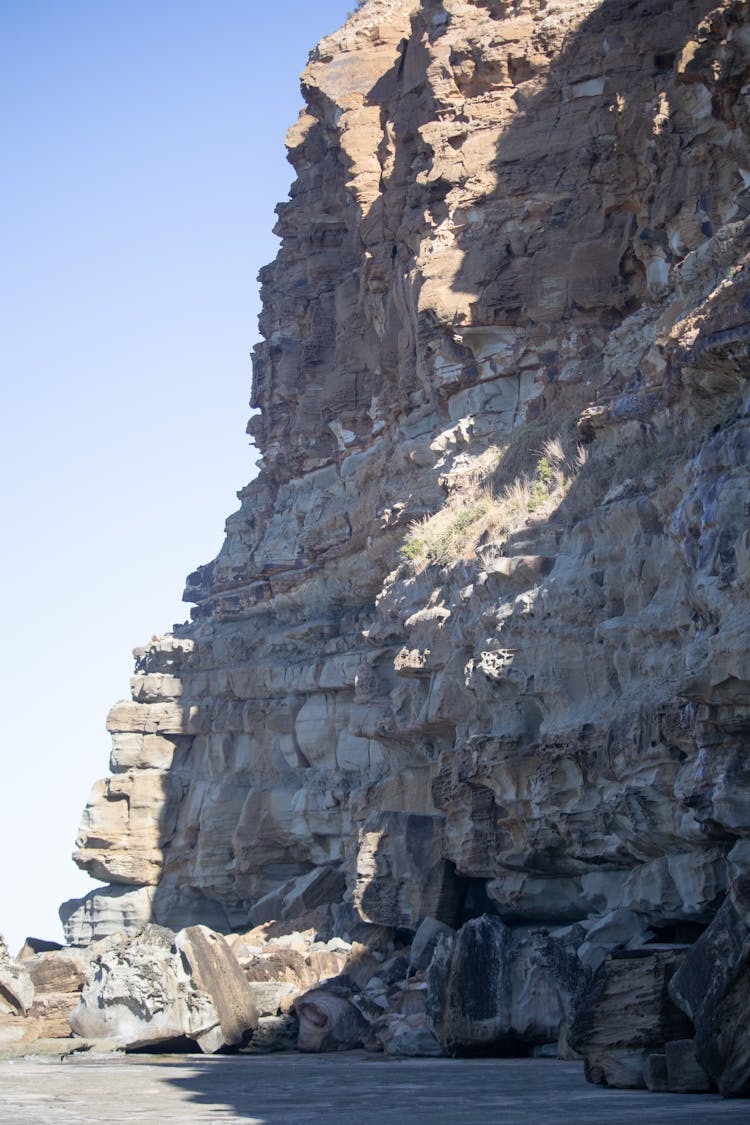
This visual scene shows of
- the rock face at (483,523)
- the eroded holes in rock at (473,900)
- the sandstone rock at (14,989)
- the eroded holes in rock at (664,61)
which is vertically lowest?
the sandstone rock at (14,989)

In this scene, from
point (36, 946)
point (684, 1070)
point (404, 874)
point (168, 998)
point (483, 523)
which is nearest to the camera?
point (684, 1070)

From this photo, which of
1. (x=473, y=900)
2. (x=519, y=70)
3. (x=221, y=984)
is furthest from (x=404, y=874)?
(x=519, y=70)

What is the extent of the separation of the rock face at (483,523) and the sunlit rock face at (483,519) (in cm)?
8

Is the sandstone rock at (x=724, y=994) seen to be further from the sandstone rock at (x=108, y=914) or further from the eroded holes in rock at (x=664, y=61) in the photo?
the sandstone rock at (x=108, y=914)

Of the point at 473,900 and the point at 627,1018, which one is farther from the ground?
the point at 473,900

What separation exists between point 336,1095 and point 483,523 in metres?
13.2

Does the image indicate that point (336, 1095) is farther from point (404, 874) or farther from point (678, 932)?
point (404, 874)

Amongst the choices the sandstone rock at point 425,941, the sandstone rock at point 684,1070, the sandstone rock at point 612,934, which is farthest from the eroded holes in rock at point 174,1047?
the sandstone rock at point 684,1070

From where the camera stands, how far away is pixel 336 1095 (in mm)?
15047

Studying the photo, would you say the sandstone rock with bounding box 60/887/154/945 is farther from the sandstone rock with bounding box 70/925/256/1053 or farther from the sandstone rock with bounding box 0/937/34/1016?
the sandstone rock with bounding box 70/925/256/1053

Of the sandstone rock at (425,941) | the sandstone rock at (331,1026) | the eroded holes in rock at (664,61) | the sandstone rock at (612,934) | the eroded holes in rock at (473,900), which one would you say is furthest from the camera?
the eroded holes in rock at (664,61)

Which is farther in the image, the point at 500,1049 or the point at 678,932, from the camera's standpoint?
the point at 500,1049

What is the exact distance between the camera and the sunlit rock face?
18.5 metres

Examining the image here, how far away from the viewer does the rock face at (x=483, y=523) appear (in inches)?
727
